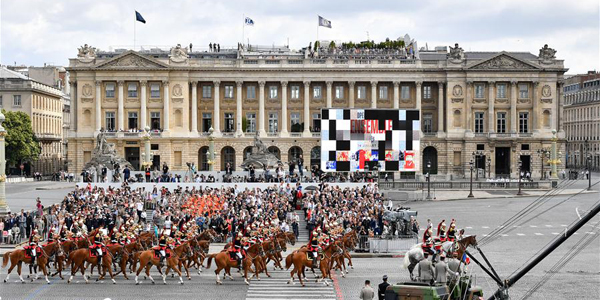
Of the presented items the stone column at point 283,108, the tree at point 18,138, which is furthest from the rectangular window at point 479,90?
the tree at point 18,138

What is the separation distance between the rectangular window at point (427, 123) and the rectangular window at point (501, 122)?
7742 millimetres

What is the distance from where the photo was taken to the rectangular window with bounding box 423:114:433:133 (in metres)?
107

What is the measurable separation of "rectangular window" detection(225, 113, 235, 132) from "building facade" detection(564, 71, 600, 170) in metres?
54.3

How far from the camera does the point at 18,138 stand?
101938 millimetres

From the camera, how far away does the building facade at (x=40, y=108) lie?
370 feet

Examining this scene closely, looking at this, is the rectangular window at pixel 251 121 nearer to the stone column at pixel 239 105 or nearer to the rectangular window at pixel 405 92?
the stone column at pixel 239 105

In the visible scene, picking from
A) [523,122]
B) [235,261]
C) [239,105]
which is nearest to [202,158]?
[239,105]

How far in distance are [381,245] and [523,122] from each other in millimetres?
68170

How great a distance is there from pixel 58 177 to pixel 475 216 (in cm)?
5872

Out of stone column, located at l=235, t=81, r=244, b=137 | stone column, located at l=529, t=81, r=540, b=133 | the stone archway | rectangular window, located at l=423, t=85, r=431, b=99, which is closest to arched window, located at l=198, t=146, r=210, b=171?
stone column, located at l=235, t=81, r=244, b=137

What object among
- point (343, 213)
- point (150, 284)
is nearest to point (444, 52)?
point (343, 213)

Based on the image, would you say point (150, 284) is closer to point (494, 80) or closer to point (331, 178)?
point (331, 178)

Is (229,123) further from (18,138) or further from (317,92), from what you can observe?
(18,138)

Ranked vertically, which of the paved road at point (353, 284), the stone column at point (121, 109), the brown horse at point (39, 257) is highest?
the stone column at point (121, 109)
